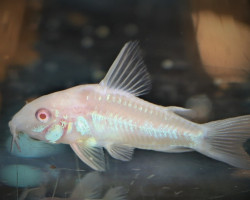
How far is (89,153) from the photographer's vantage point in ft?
6.68

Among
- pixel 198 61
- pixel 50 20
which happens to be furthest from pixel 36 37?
pixel 198 61

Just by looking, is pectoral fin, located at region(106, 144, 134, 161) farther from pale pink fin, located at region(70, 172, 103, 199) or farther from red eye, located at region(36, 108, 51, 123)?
red eye, located at region(36, 108, 51, 123)

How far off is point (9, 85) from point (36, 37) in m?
0.56

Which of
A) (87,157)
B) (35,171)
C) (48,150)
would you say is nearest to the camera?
(87,157)

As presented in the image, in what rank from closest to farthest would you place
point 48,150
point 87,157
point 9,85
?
1. point 87,157
2. point 48,150
3. point 9,85

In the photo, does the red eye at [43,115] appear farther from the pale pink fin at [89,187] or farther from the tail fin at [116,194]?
the tail fin at [116,194]

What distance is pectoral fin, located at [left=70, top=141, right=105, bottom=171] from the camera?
201cm

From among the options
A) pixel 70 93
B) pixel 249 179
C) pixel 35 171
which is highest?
pixel 70 93

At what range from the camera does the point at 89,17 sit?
8.87 feet

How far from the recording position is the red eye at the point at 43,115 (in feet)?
6.42

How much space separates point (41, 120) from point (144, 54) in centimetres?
134

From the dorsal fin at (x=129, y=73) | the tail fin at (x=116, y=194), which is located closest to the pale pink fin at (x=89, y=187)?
the tail fin at (x=116, y=194)

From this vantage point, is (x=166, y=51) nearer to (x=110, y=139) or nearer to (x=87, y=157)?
(x=110, y=139)

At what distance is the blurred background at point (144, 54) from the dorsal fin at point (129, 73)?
0.62m
